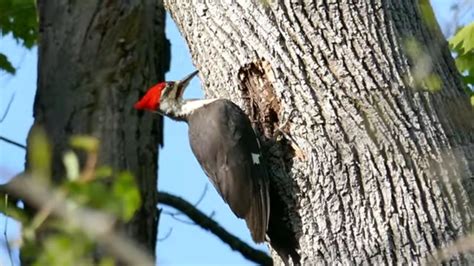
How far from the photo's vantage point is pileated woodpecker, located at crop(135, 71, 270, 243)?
4289 millimetres

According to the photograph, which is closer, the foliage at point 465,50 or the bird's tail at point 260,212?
the bird's tail at point 260,212

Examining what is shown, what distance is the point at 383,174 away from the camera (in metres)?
3.81

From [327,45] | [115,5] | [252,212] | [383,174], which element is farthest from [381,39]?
[115,5]

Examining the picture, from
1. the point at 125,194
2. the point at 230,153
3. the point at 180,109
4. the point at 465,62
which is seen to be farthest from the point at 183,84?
the point at 125,194

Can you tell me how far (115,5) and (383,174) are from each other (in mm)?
1466

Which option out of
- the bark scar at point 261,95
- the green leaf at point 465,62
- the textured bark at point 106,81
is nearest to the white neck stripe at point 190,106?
the textured bark at point 106,81

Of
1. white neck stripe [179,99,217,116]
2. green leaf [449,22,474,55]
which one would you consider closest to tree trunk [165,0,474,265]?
white neck stripe [179,99,217,116]

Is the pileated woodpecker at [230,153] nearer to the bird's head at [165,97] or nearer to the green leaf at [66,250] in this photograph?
the bird's head at [165,97]

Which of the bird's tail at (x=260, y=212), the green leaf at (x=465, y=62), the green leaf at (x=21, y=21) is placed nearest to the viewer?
the bird's tail at (x=260, y=212)

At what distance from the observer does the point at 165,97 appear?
16.8 feet

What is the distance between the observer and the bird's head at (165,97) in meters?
4.43

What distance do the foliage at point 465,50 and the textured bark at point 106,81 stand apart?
5.24 feet

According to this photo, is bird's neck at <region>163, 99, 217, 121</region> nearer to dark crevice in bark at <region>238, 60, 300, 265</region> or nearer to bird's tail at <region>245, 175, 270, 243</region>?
dark crevice in bark at <region>238, 60, 300, 265</region>

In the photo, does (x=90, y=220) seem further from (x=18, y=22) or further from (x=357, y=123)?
(x=18, y=22)
